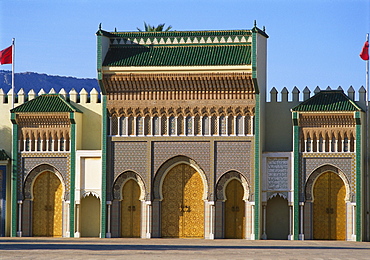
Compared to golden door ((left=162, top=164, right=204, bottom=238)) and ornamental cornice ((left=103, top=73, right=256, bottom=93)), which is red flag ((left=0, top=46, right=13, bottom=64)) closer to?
ornamental cornice ((left=103, top=73, right=256, bottom=93))

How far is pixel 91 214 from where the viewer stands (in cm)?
3766

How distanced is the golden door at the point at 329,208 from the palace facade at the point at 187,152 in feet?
0.12

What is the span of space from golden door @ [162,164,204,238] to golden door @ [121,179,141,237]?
3.27 ft

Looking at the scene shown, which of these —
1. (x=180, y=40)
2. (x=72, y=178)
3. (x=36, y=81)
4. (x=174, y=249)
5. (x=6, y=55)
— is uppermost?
(x=36, y=81)

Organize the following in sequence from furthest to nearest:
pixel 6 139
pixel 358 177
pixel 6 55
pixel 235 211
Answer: pixel 6 55
pixel 6 139
pixel 235 211
pixel 358 177

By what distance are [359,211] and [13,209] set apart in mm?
12848

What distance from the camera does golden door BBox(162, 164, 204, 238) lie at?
36625 mm

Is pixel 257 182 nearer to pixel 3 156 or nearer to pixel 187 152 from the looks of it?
pixel 187 152

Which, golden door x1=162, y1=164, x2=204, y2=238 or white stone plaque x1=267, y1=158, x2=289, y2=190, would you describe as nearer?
white stone plaque x1=267, y1=158, x2=289, y2=190

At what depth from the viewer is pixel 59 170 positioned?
3738 cm

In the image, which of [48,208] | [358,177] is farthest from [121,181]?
[358,177]

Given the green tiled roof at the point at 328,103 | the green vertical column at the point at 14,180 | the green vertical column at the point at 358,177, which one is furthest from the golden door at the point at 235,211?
the green vertical column at the point at 14,180

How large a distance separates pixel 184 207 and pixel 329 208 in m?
5.31

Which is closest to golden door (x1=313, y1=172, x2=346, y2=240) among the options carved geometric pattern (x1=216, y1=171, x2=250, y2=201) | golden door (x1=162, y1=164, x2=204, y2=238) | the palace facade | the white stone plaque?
the palace facade
